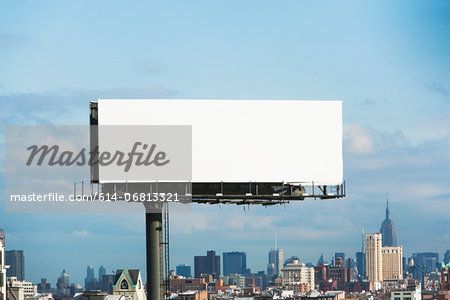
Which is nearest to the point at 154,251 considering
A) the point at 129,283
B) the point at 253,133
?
the point at 253,133

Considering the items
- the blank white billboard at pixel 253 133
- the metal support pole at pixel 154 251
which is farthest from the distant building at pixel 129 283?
the blank white billboard at pixel 253 133

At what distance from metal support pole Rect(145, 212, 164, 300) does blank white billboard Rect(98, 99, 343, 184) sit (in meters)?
3.10

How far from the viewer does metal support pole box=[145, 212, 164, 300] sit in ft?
151

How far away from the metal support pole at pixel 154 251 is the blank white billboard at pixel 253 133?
3096 millimetres

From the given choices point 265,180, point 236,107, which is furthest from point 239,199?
point 236,107

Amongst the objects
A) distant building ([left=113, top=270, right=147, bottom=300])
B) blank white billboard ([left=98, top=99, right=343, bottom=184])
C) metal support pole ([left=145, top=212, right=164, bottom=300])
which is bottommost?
distant building ([left=113, top=270, right=147, bottom=300])

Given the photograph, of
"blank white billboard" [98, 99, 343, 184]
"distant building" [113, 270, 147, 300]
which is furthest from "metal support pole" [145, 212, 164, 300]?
"distant building" [113, 270, 147, 300]

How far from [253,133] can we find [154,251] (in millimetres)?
7695

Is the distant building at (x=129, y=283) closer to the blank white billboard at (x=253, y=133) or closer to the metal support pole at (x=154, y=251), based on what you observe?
the metal support pole at (x=154, y=251)

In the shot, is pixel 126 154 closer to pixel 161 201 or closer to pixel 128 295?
pixel 161 201

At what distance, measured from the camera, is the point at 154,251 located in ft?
151

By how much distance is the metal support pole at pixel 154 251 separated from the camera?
46.1 metres

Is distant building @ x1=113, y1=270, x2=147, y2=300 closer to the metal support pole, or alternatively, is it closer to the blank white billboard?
the metal support pole

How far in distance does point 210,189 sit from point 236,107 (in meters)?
4.26
